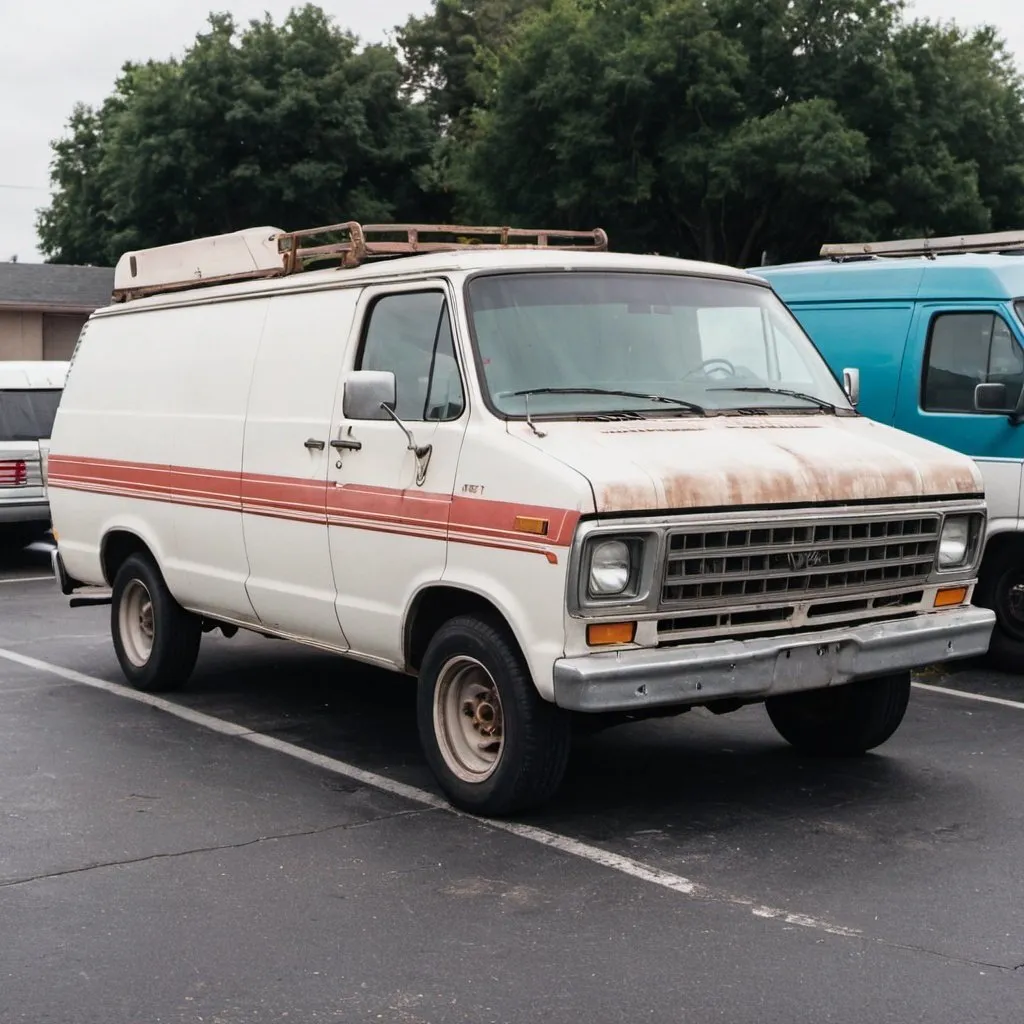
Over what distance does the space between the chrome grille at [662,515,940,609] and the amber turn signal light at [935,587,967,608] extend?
0.53 feet

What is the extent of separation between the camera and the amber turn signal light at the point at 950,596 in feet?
22.4

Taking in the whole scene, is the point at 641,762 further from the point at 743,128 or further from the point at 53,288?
the point at 53,288

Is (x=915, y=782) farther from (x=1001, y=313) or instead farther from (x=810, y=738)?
(x=1001, y=313)

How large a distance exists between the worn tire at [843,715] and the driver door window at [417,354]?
202 cm

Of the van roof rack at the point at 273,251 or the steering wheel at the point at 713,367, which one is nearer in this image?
the steering wheel at the point at 713,367

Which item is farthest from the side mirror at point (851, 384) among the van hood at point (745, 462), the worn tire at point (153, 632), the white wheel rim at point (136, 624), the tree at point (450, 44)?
the tree at point (450, 44)

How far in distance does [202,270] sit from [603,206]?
26420mm

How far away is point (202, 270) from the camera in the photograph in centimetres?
875

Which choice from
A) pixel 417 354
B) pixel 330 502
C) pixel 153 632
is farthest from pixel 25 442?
pixel 417 354

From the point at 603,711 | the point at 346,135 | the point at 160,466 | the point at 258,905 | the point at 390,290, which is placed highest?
the point at 346,135

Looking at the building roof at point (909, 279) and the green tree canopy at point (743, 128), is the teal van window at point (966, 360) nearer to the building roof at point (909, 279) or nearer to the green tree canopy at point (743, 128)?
the building roof at point (909, 279)

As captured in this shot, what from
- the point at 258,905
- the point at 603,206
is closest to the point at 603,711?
the point at 258,905

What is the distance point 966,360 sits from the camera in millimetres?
9883

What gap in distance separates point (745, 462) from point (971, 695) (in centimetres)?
378
